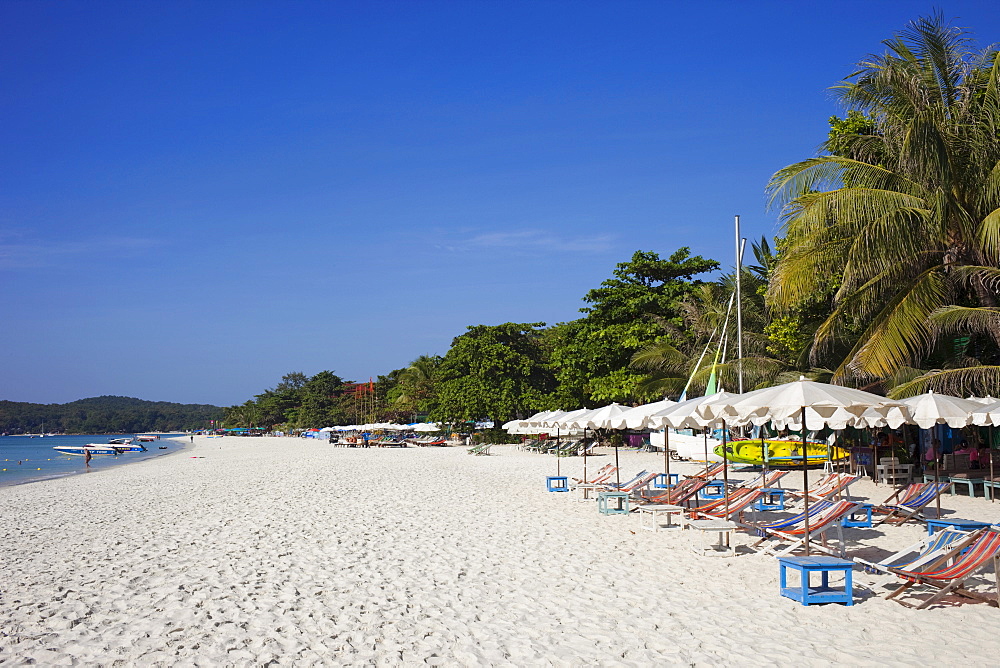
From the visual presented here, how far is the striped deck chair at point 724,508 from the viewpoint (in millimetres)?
10230

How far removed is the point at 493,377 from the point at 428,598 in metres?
41.4

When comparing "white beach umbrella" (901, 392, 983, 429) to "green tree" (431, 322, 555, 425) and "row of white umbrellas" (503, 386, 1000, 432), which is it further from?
"green tree" (431, 322, 555, 425)

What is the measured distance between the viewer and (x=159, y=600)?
24.4ft

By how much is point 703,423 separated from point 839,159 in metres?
6.85

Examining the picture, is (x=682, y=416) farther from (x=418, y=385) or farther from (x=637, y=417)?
(x=418, y=385)

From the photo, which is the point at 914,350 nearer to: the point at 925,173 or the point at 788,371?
the point at 925,173

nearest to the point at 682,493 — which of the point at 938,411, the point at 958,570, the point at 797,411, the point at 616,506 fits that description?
the point at 616,506

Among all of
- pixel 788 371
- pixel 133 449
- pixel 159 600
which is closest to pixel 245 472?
pixel 788 371

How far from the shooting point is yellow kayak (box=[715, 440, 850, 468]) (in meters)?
21.5

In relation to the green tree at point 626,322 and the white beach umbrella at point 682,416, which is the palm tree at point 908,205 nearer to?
the white beach umbrella at point 682,416

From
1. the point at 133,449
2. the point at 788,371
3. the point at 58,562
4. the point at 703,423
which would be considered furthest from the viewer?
the point at 133,449

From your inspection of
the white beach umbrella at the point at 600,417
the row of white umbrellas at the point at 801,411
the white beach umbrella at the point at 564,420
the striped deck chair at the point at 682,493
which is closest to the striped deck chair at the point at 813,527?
the row of white umbrellas at the point at 801,411

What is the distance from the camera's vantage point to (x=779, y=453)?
72.3 feet

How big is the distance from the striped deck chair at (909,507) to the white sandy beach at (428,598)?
24 centimetres
